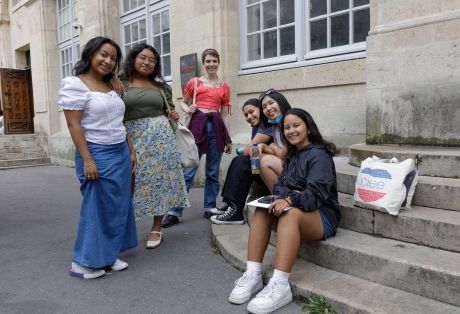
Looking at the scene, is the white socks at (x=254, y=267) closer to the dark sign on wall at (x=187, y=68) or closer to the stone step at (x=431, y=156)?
the stone step at (x=431, y=156)

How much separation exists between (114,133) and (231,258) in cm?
137

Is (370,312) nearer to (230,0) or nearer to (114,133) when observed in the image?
(114,133)

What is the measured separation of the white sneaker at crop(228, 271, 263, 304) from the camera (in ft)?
9.32

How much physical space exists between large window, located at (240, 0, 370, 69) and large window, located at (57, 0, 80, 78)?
20.2ft

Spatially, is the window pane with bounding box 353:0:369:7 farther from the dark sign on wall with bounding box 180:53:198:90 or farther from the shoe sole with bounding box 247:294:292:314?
the shoe sole with bounding box 247:294:292:314

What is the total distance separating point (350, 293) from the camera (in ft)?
8.79

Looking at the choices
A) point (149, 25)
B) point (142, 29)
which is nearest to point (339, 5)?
point (149, 25)

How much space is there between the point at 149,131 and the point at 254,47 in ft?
11.9

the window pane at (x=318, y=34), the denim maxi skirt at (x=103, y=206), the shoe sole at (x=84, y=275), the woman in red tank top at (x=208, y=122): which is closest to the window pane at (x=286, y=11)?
Result: the window pane at (x=318, y=34)

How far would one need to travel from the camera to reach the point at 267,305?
268cm

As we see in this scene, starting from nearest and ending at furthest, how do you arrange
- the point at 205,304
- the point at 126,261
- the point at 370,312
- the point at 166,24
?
the point at 370,312 < the point at 205,304 < the point at 126,261 < the point at 166,24

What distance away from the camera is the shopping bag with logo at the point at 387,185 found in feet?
9.93

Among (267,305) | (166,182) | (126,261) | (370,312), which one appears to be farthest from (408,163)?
(126,261)

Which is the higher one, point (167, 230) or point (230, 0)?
point (230, 0)
